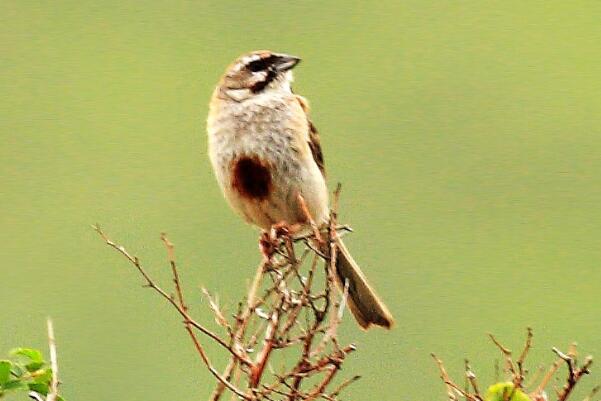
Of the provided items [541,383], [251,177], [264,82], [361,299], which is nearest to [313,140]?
[264,82]

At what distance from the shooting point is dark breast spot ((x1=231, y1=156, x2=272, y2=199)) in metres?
7.13

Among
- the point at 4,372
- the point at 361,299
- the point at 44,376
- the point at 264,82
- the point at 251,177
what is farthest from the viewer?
the point at 264,82

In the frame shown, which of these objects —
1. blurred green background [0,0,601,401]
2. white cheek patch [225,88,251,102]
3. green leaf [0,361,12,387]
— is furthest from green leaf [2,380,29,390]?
blurred green background [0,0,601,401]

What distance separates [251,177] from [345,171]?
73.3 ft

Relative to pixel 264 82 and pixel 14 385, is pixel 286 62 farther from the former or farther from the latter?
pixel 14 385

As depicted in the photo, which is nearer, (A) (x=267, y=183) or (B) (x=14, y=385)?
(B) (x=14, y=385)

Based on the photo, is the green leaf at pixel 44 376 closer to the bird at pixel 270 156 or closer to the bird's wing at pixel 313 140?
the bird at pixel 270 156

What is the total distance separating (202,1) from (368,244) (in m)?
20.3

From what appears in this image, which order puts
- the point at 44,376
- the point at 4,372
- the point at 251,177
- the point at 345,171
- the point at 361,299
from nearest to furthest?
the point at 4,372
the point at 44,376
the point at 251,177
the point at 361,299
the point at 345,171

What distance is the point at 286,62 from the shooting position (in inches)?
294

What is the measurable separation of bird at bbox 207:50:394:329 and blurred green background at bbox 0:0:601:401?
0.82m

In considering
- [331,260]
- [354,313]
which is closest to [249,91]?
[354,313]

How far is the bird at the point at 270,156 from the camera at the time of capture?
7.17 metres

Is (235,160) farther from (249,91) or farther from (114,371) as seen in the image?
(114,371)
